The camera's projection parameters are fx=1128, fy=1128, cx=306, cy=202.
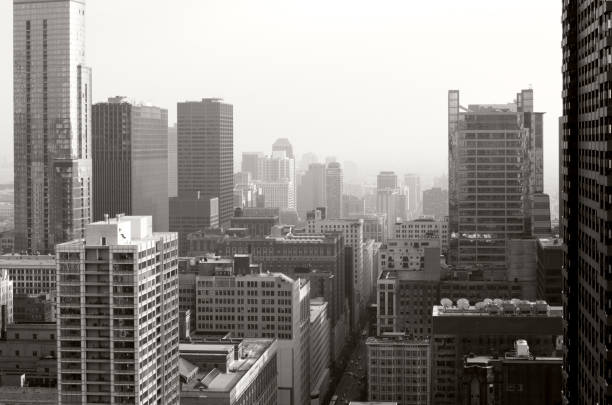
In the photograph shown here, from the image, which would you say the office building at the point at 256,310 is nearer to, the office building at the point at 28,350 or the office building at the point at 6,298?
the office building at the point at 6,298

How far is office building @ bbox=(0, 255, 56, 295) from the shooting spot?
6869cm

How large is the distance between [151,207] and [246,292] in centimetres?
4089

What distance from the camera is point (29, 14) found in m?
75.1

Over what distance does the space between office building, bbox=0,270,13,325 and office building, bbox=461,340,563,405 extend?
25207mm

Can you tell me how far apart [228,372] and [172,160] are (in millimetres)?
80581

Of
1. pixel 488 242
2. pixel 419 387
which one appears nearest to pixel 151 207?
pixel 488 242

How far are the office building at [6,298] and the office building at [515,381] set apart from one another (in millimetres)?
25207

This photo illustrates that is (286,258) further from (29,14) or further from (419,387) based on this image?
(419,387)

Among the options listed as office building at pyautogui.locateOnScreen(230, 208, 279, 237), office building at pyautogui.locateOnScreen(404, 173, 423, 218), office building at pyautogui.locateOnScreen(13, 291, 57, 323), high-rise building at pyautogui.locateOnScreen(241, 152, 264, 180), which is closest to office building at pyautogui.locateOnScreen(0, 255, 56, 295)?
office building at pyautogui.locateOnScreen(13, 291, 57, 323)

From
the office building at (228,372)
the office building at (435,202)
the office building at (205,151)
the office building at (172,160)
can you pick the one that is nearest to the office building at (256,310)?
the office building at (228,372)

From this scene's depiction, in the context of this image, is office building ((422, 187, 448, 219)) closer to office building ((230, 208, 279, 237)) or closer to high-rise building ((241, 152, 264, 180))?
office building ((230, 208, 279, 237))

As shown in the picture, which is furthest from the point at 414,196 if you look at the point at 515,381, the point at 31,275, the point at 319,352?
the point at 515,381

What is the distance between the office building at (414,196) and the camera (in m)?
126

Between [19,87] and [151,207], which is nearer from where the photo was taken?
[19,87]
